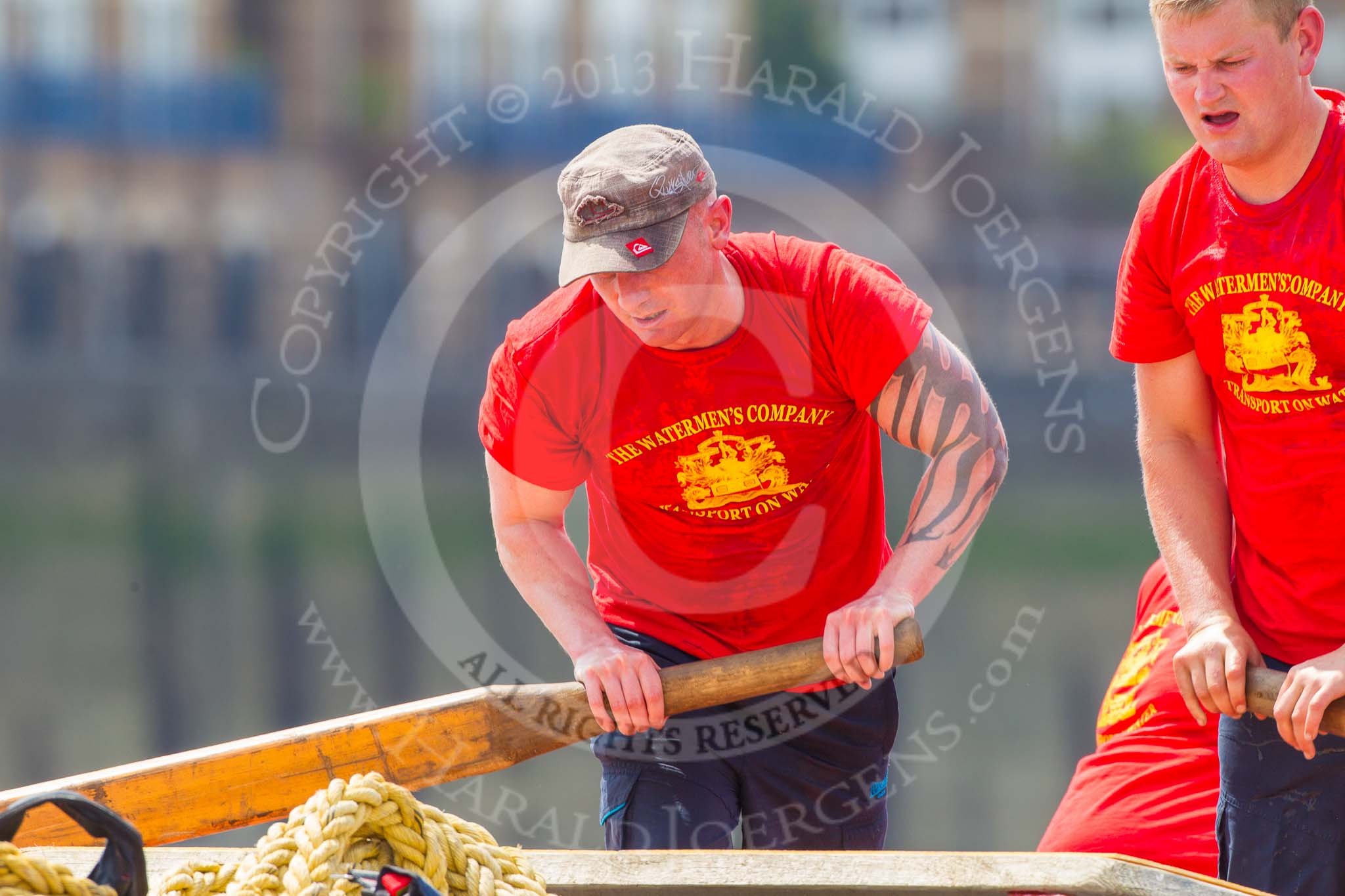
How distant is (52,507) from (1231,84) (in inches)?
1192

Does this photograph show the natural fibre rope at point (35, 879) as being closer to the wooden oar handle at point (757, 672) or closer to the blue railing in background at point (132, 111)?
the wooden oar handle at point (757, 672)

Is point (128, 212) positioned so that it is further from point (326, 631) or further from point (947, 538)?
point (947, 538)

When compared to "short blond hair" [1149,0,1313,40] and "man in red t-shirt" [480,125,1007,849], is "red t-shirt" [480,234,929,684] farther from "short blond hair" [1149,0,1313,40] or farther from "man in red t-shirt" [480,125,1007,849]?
"short blond hair" [1149,0,1313,40]

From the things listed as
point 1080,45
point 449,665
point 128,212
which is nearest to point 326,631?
point 449,665

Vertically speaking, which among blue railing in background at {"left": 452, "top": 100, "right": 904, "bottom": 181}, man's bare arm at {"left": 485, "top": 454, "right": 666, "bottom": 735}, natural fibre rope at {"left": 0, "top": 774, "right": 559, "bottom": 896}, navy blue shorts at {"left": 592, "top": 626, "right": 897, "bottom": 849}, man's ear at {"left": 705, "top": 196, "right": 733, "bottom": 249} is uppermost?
blue railing in background at {"left": 452, "top": 100, "right": 904, "bottom": 181}

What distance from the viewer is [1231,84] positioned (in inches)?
112

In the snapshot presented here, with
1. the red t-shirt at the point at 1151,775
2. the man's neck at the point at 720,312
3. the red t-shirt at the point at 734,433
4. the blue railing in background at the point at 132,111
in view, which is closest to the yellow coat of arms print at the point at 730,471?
the red t-shirt at the point at 734,433

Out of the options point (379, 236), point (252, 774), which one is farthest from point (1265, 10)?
point (379, 236)

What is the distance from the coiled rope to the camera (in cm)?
215

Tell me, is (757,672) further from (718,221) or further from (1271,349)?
(1271,349)

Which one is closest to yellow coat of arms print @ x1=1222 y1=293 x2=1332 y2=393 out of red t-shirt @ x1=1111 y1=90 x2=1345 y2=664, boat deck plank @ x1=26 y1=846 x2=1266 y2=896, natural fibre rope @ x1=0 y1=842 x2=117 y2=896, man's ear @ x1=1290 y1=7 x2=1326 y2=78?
red t-shirt @ x1=1111 y1=90 x2=1345 y2=664

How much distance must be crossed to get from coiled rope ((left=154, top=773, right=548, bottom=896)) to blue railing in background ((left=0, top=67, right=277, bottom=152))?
4422 centimetres

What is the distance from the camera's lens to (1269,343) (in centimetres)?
306

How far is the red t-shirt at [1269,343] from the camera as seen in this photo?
2.99 metres
